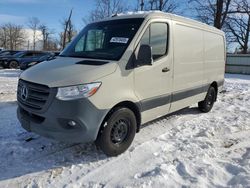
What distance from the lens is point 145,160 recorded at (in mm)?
4449

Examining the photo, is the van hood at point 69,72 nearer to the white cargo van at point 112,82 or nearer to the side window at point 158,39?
the white cargo van at point 112,82

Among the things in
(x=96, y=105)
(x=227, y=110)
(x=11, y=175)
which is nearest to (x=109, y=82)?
(x=96, y=105)

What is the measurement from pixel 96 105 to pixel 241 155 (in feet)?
8.40

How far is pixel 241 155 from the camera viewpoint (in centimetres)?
470

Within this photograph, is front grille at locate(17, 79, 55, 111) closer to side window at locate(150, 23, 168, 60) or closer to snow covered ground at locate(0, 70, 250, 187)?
snow covered ground at locate(0, 70, 250, 187)

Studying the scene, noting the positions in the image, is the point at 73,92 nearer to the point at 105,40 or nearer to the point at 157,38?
the point at 105,40

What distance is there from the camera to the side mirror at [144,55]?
15.0 ft

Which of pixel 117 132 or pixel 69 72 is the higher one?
pixel 69 72

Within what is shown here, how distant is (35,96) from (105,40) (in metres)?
1.61

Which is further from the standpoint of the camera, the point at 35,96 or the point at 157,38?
the point at 157,38

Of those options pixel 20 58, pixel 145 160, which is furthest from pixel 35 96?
pixel 20 58

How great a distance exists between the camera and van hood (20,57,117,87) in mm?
3986

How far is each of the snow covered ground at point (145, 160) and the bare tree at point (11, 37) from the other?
87.1 metres

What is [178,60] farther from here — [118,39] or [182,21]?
[118,39]
